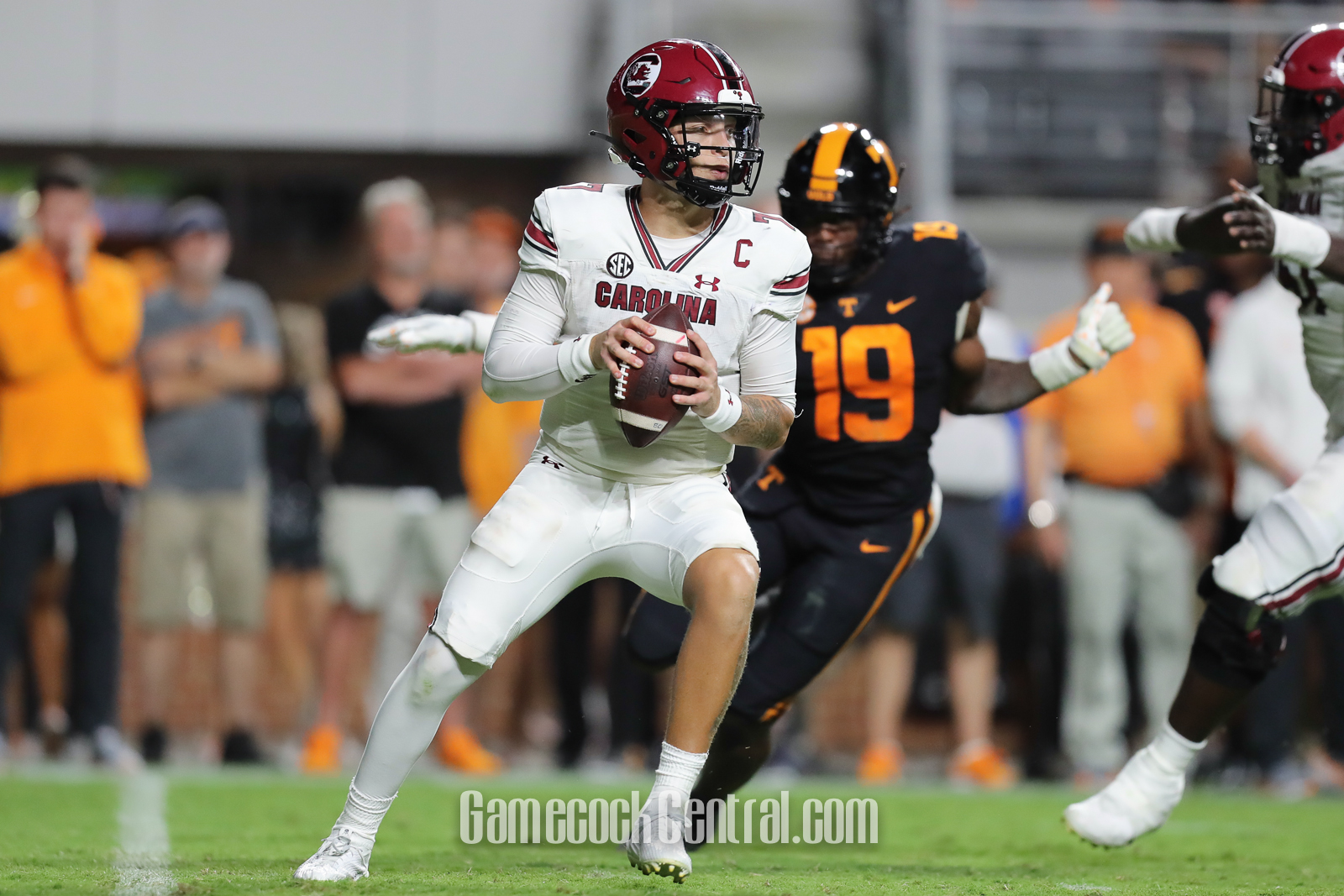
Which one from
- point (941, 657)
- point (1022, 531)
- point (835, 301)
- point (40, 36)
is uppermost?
point (40, 36)

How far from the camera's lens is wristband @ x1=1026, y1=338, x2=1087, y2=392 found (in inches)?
183

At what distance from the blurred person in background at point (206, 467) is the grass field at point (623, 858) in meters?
0.86

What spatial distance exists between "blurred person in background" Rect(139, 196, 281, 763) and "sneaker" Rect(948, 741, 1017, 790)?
291 centimetres

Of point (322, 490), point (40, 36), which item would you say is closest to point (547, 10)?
point (40, 36)

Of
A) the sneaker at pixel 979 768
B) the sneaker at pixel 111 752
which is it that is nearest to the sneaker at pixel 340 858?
the sneaker at pixel 111 752

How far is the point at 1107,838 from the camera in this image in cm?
438

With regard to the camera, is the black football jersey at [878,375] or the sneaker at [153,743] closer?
the black football jersey at [878,375]

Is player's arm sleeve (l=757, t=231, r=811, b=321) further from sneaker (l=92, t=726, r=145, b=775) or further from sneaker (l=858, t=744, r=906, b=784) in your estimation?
sneaker (l=92, t=726, r=145, b=775)

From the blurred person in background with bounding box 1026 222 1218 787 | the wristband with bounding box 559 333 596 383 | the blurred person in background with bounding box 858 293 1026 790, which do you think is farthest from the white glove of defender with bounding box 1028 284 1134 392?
the blurred person in background with bounding box 1026 222 1218 787

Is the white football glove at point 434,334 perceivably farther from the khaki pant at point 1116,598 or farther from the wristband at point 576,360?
the khaki pant at point 1116,598

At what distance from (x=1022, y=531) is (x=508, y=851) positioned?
420 cm

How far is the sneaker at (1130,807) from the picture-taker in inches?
173

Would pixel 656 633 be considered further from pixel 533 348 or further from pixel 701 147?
pixel 701 147

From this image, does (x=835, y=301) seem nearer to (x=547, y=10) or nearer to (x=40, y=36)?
(x=547, y=10)
